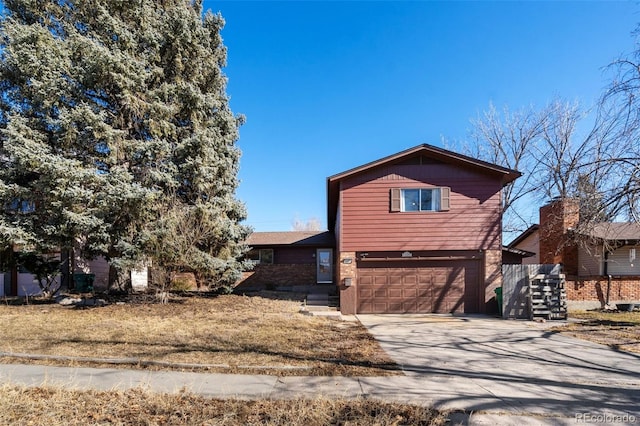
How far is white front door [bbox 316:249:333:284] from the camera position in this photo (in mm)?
18922

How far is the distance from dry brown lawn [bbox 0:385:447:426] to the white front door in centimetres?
1486

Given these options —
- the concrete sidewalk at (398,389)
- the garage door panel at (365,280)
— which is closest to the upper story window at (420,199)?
the garage door panel at (365,280)

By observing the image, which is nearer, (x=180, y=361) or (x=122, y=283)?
(x=180, y=361)

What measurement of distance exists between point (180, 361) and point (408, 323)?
709 centimetres

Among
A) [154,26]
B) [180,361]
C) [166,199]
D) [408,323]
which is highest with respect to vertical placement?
[154,26]

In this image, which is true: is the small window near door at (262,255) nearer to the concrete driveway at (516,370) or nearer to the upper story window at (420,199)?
the upper story window at (420,199)

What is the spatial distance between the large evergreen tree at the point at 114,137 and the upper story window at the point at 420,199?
6.33 m

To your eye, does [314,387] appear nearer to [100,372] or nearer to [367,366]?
[367,366]

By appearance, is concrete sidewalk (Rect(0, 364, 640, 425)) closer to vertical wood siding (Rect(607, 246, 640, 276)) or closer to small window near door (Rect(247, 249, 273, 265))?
vertical wood siding (Rect(607, 246, 640, 276))

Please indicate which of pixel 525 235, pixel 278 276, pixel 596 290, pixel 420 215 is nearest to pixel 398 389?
pixel 420 215

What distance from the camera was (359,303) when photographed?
1277 cm

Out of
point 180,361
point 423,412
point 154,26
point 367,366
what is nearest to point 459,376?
point 367,366

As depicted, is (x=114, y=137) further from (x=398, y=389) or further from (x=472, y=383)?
(x=472, y=383)

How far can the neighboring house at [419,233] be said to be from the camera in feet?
41.2
